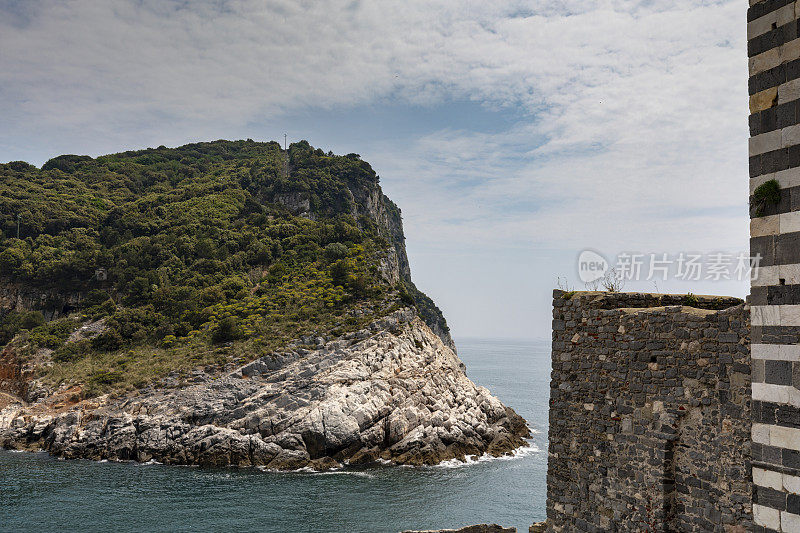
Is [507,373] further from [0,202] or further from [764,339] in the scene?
[764,339]

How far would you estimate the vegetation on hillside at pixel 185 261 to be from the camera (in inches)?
1989

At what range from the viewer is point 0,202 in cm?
6975

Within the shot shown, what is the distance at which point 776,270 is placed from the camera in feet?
16.2

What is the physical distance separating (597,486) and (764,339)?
15.5 ft

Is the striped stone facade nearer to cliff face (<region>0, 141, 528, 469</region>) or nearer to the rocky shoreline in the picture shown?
the rocky shoreline

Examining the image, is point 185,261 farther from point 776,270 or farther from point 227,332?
point 776,270

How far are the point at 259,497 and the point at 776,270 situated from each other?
31.1 m

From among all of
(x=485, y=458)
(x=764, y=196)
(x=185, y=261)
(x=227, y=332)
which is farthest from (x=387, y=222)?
(x=764, y=196)

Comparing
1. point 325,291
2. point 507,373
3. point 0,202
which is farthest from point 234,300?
point 507,373

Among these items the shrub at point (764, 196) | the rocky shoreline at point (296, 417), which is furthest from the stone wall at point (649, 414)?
the rocky shoreline at point (296, 417)

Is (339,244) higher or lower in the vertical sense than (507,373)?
higher

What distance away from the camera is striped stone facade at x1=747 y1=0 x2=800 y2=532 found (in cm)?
481

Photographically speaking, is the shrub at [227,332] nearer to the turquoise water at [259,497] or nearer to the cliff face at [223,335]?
the cliff face at [223,335]

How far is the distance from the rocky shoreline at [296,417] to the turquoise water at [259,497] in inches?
69.6
